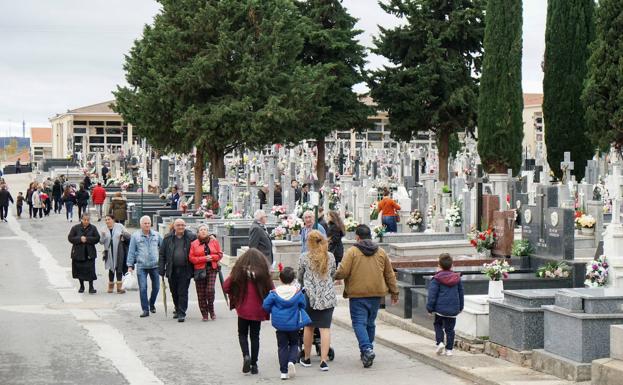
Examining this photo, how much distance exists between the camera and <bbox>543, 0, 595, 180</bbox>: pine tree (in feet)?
127

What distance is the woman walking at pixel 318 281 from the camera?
39.0 feet

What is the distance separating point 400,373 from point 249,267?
210 cm

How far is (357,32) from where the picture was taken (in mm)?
50719

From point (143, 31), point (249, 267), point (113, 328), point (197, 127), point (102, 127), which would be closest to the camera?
point (249, 267)

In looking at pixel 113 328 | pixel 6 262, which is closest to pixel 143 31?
pixel 6 262

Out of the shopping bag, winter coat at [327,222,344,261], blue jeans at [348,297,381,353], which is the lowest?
the shopping bag

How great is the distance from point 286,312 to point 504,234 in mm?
9010

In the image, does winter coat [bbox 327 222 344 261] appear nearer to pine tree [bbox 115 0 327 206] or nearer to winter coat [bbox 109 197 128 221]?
winter coat [bbox 109 197 128 221]

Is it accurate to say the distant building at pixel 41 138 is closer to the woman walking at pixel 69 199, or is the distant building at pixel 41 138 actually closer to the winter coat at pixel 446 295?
the woman walking at pixel 69 199

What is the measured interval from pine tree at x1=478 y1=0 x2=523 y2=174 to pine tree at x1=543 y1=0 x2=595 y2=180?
2151 millimetres

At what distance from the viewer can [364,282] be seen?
12070 millimetres

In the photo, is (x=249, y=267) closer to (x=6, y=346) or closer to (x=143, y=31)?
(x=6, y=346)

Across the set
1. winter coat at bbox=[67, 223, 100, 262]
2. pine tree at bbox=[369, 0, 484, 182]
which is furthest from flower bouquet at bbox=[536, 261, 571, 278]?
pine tree at bbox=[369, 0, 484, 182]

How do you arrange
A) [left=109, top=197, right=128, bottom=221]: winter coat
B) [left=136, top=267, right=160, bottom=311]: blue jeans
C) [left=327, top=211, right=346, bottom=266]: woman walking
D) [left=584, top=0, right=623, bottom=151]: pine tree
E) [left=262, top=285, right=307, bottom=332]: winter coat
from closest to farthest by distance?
[left=262, top=285, right=307, bottom=332]: winter coat, [left=136, top=267, right=160, bottom=311]: blue jeans, [left=327, top=211, right=346, bottom=266]: woman walking, [left=109, top=197, right=128, bottom=221]: winter coat, [left=584, top=0, right=623, bottom=151]: pine tree
